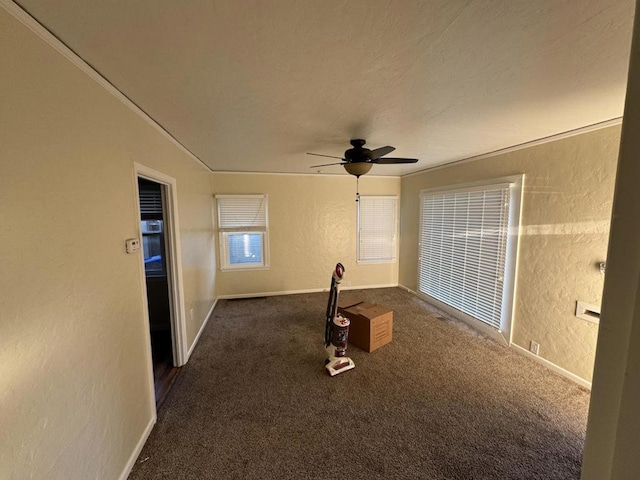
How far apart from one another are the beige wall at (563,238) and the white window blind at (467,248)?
0.84ft

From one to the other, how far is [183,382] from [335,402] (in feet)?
A: 4.82

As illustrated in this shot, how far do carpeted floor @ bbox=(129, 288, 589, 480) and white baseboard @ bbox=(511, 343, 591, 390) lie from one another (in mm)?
63

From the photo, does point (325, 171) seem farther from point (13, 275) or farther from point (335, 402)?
point (13, 275)

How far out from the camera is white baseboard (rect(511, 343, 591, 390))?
2412 millimetres

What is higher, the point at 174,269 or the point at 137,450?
the point at 174,269

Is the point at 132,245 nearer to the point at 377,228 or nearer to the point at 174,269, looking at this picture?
the point at 174,269

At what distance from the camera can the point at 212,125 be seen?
2.25 m

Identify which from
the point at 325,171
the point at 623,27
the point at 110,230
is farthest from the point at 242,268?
the point at 623,27

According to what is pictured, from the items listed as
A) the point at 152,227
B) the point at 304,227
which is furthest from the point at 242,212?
the point at 152,227

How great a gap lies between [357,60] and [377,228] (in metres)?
4.18

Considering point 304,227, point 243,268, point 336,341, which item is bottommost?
point 336,341

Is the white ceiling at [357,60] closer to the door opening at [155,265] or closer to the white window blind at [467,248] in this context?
the white window blind at [467,248]

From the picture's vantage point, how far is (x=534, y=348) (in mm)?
→ 2812

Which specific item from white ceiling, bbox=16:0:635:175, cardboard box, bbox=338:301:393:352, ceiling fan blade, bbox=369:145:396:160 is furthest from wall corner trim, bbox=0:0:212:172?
cardboard box, bbox=338:301:393:352
